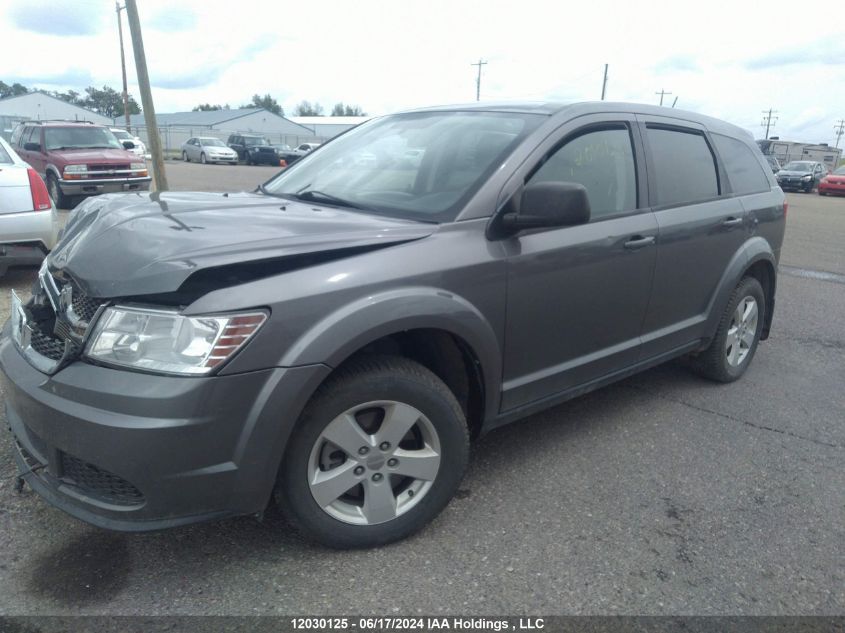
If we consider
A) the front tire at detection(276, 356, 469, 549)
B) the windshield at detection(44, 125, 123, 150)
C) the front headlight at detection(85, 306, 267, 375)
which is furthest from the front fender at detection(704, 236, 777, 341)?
the windshield at detection(44, 125, 123, 150)

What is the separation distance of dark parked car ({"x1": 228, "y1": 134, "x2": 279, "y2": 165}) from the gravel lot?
37.4 meters

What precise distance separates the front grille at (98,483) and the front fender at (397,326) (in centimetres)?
64

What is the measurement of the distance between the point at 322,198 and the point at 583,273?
1.28 m

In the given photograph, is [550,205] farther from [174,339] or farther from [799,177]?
[799,177]

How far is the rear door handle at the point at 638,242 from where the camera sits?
3496 mm

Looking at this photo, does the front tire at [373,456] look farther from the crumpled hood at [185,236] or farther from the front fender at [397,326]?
the crumpled hood at [185,236]

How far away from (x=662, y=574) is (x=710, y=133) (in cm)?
292

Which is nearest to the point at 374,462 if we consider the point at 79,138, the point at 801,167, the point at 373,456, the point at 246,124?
the point at 373,456

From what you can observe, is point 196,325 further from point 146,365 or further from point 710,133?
point 710,133

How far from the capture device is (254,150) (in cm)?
3891

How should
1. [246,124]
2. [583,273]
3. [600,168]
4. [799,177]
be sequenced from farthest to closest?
1. [246,124]
2. [799,177]
3. [600,168]
4. [583,273]

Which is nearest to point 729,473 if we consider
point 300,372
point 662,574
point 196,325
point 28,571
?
point 662,574

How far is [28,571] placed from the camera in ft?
8.25

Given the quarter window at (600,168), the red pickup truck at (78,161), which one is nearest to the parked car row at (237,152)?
the red pickup truck at (78,161)
